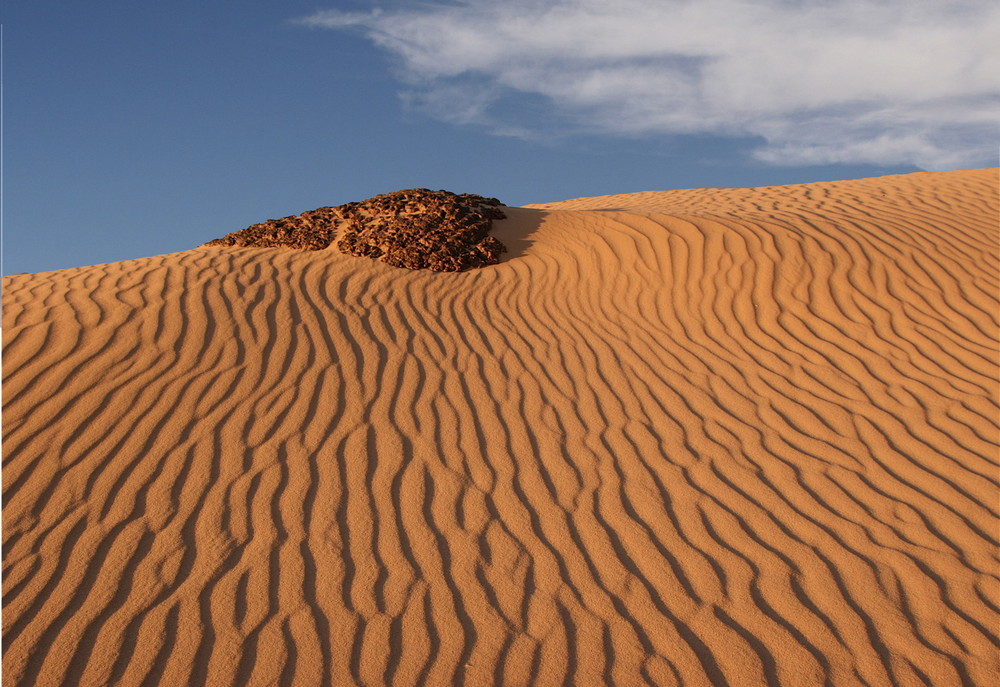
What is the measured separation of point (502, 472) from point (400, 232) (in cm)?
422

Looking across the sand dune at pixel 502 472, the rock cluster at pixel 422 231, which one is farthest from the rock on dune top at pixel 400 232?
the sand dune at pixel 502 472

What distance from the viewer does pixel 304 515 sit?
3.84 meters

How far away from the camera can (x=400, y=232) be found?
7.85 m

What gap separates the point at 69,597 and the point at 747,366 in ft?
16.3

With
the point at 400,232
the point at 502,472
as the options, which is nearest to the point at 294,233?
the point at 400,232

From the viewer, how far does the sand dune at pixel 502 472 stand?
3.12 m

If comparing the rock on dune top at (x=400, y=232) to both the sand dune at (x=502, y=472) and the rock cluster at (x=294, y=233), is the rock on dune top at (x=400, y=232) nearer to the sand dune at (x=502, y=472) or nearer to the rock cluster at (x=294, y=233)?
the rock cluster at (x=294, y=233)

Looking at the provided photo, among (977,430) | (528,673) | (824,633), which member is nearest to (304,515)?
(528,673)

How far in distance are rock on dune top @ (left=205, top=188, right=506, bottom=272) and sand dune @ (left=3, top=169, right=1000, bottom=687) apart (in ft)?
1.11

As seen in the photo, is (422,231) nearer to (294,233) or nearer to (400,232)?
(400,232)

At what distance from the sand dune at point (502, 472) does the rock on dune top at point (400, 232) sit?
0.34 metres

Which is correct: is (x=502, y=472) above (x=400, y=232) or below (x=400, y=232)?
below

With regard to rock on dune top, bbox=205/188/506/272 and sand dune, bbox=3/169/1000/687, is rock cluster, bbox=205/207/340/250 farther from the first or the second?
sand dune, bbox=3/169/1000/687

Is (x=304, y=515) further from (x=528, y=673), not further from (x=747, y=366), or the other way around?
(x=747, y=366)
